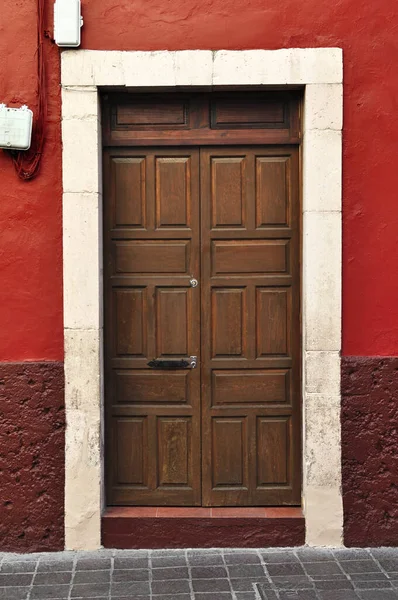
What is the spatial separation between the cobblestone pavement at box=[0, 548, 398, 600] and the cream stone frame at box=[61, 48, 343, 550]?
0.24m

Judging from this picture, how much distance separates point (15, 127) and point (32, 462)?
2.27m

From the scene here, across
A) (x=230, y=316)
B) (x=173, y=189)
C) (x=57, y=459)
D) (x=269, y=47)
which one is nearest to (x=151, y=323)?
(x=230, y=316)

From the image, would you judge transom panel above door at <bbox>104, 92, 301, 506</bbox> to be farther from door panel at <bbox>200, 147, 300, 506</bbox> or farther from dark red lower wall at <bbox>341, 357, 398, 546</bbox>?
dark red lower wall at <bbox>341, 357, 398, 546</bbox>

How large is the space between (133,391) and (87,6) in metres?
2.65

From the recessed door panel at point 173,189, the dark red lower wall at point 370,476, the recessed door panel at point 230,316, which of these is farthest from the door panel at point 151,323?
the dark red lower wall at point 370,476

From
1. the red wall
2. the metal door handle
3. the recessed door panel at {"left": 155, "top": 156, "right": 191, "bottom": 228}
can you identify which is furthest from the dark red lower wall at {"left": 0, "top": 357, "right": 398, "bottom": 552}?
the recessed door panel at {"left": 155, "top": 156, "right": 191, "bottom": 228}

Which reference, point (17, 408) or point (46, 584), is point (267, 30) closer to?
point (17, 408)

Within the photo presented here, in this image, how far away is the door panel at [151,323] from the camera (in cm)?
568

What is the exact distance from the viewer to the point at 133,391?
18.8 ft

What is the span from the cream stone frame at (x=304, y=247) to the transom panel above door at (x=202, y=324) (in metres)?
0.19

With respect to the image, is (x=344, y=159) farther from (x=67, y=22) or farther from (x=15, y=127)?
(x=15, y=127)

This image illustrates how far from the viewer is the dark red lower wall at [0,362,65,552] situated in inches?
217

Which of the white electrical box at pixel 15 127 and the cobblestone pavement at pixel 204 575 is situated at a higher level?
the white electrical box at pixel 15 127

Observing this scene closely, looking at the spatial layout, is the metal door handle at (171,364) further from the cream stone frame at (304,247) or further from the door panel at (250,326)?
the cream stone frame at (304,247)
